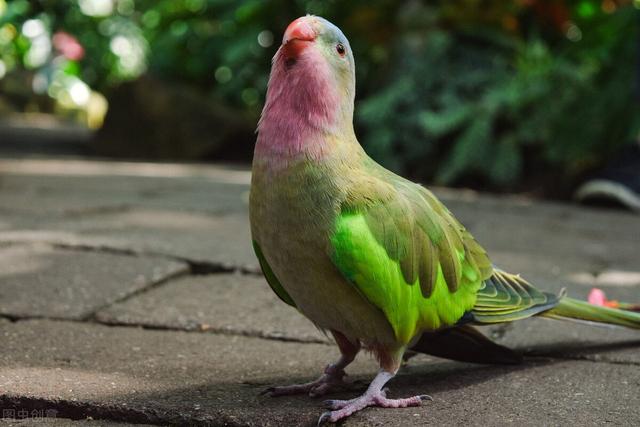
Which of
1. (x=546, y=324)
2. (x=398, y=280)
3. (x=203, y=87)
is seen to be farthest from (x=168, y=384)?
(x=203, y=87)

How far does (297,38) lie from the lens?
1312 mm

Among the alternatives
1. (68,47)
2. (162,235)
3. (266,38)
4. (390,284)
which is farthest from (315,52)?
(68,47)

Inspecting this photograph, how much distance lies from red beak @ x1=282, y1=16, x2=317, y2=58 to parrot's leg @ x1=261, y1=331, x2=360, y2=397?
0.51 metres

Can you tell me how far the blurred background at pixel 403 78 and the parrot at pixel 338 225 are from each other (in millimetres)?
3199

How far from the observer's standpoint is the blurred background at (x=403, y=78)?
4.84 metres

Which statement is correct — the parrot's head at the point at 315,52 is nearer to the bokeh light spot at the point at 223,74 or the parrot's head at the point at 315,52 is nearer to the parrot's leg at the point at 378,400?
the parrot's leg at the point at 378,400

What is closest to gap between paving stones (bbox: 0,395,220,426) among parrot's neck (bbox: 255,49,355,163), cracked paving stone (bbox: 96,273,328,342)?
parrot's neck (bbox: 255,49,355,163)

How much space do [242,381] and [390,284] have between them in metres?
0.40

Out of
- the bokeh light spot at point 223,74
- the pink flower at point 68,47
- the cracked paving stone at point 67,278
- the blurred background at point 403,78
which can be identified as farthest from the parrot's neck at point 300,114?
the bokeh light spot at point 223,74

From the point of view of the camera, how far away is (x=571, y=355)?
5.84ft

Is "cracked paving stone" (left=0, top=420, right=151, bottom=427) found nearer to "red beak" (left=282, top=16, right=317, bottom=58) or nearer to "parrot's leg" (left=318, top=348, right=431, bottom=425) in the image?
"parrot's leg" (left=318, top=348, right=431, bottom=425)

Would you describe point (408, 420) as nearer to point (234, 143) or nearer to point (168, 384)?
point (168, 384)

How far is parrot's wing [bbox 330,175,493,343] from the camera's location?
131cm

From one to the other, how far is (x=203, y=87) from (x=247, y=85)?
0.54 metres
